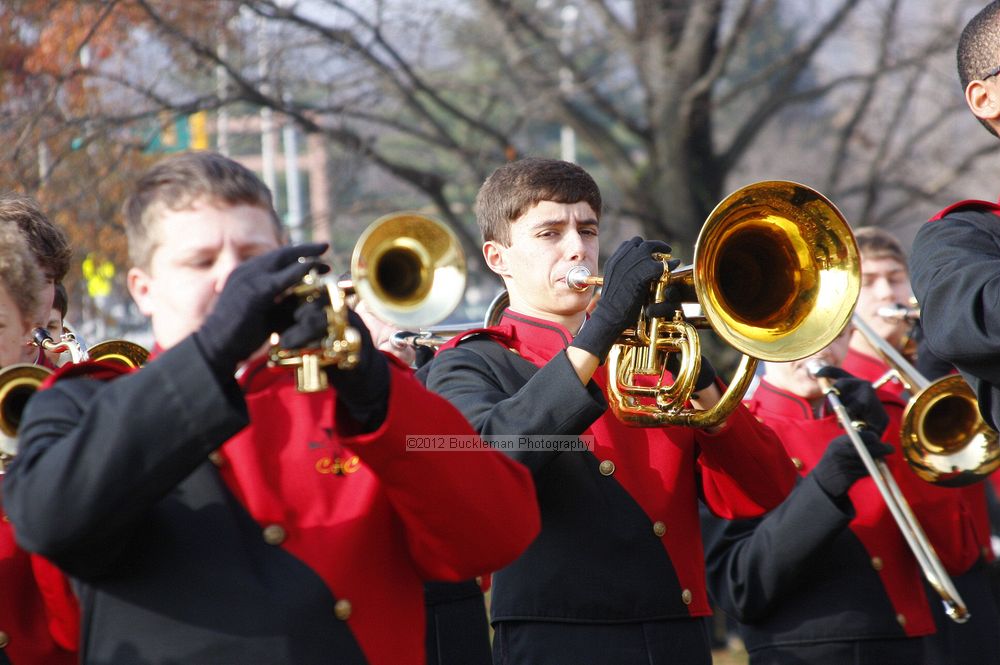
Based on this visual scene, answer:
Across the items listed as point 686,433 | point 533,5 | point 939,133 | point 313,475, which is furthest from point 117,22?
point 939,133

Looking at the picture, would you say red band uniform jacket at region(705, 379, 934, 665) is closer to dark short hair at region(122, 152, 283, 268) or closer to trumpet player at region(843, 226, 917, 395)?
trumpet player at region(843, 226, 917, 395)

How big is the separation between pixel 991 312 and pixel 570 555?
1.16 metres

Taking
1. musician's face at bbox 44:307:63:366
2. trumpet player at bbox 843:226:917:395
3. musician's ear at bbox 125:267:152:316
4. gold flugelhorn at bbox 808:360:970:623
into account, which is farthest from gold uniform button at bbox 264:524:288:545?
trumpet player at bbox 843:226:917:395

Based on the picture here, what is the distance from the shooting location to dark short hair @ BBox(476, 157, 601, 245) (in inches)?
145

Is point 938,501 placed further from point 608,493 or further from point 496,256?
point 496,256

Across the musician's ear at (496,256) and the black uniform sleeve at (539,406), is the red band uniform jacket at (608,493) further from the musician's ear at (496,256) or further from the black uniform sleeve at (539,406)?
the musician's ear at (496,256)

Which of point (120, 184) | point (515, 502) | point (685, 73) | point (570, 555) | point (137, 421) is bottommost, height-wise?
point (570, 555)

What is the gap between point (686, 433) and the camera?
3.54 m

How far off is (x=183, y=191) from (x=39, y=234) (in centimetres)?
102

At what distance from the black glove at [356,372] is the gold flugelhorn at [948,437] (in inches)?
96.5

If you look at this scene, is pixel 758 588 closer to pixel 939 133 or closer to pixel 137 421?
pixel 137 421

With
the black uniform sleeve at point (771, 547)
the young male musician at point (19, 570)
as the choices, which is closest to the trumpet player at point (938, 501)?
the black uniform sleeve at point (771, 547)

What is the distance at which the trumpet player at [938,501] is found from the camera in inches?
178

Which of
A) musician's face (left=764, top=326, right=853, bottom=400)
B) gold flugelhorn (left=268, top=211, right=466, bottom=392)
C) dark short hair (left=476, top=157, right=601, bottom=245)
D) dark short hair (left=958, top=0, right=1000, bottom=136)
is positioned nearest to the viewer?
dark short hair (left=958, top=0, right=1000, bottom=136)
